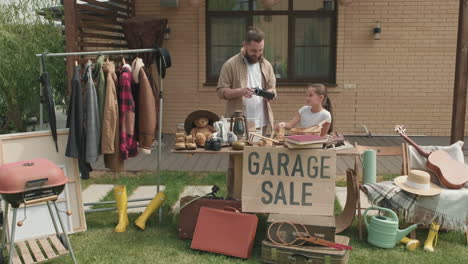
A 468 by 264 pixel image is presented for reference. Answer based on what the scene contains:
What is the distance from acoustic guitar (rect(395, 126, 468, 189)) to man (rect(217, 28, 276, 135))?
1.31 m

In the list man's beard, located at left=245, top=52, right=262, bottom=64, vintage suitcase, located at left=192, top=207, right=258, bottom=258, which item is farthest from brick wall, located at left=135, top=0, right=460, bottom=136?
vintage suitcase, located at left=192, top=207, right=258, bottom=258

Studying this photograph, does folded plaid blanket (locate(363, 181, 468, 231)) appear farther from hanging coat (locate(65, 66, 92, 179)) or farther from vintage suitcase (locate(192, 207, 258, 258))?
hanging coat (locate(65, 66, 92, 179))

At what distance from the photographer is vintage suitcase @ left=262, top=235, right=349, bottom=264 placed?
3.23 meters

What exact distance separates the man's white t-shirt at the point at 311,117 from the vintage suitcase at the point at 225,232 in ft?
3.78

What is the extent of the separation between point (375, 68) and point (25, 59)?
19.0 feet

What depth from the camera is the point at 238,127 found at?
12.5 feet

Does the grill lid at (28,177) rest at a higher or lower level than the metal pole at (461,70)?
lower

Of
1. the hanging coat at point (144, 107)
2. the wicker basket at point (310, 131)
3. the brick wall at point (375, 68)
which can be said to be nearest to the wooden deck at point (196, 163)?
the brick wall at point (375, 68)

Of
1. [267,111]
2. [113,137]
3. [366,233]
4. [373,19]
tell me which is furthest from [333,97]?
[113,137]

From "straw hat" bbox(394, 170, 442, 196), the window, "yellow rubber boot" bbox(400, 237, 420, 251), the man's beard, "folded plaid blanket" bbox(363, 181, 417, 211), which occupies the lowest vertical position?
"yellow rubber boot" bbox(400, 237, 420, 251)

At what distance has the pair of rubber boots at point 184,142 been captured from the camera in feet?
11.9

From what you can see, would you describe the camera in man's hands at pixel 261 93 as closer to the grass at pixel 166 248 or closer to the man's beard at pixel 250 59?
the man's beard at pixel 250 59

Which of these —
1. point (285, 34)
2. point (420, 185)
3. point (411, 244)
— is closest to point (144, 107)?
point (420, 185)

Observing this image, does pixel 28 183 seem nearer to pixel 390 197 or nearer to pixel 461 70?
pixel 390 197
